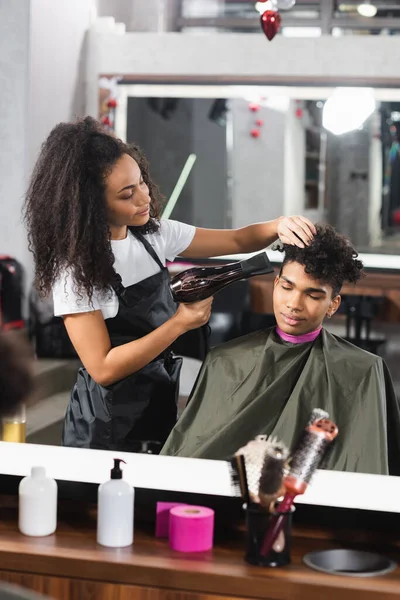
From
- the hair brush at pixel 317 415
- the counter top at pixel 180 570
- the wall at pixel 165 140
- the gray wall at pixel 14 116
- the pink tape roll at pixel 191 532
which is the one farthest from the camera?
the gray wall at pixel 14 116

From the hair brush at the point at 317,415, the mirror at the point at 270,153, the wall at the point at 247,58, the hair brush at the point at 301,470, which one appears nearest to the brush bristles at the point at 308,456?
the hair brush at the point at 301,470

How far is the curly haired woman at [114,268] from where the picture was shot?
7.09 ft

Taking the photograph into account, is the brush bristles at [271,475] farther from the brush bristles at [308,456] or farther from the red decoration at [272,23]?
the red decoration at [272,23]

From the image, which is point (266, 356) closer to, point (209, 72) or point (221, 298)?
point (221, 298)

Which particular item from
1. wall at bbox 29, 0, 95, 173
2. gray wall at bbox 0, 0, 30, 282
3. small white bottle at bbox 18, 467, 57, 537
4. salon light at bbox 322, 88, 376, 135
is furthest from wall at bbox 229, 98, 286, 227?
small white bottle at bbox 18, 467, 57, 537

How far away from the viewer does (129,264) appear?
7.17 feet

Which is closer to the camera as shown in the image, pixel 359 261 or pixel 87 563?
pixel 87 563

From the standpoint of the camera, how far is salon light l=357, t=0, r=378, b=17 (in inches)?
82.9

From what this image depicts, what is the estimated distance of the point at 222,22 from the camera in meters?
2.18

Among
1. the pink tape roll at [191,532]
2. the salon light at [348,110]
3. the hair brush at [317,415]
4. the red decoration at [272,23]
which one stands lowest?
the pink tape roll at [191,532]

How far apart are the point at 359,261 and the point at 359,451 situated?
495 millimetres

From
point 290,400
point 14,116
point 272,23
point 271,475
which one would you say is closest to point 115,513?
point 271,475

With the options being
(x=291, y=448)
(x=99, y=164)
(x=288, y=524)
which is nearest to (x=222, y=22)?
(x=99, y=164)

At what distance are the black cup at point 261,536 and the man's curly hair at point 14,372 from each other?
0.79 meters
